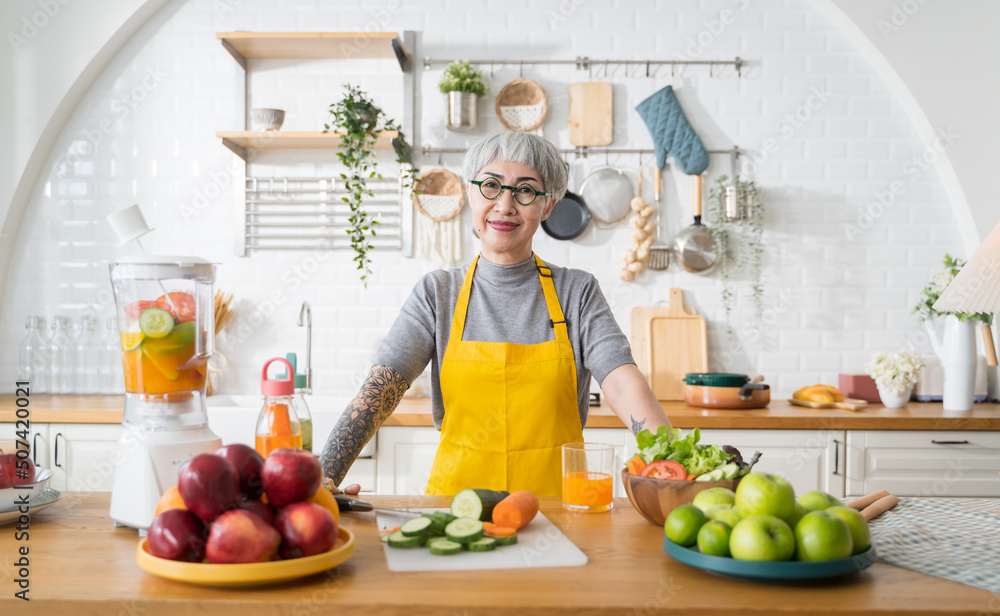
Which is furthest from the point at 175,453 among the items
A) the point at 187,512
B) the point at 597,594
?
the point at 597,594

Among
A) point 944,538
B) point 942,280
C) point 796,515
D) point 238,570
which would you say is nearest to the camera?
point 238,570

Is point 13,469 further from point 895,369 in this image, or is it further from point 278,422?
point 895,369

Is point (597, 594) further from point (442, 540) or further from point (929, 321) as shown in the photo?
point (929, 321)

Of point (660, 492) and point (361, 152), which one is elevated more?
point (361, 152)

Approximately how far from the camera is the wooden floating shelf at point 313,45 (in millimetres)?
3445

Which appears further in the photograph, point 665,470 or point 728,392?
point 728,392

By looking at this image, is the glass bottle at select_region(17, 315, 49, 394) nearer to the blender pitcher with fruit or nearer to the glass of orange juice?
the blender pitcher with fruit

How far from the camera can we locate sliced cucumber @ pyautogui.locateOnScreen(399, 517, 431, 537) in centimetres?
124

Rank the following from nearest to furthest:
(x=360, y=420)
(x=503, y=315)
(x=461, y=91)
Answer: (x=360, y=420), (x=503, y=315), (x=461, y=91)

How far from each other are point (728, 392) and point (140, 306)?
2531 millimetres

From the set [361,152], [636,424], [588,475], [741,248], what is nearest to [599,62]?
[741,248]

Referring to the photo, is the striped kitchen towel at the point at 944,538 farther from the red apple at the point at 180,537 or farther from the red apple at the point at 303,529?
the red apple at the point at 180,537

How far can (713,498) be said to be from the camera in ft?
3.86

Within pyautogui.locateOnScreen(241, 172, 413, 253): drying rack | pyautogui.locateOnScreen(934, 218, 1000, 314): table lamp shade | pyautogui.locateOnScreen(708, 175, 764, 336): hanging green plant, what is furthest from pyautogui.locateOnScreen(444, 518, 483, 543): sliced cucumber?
pyautogui.locateOnScreen(708, 175, 764, 336): hanging green plant
